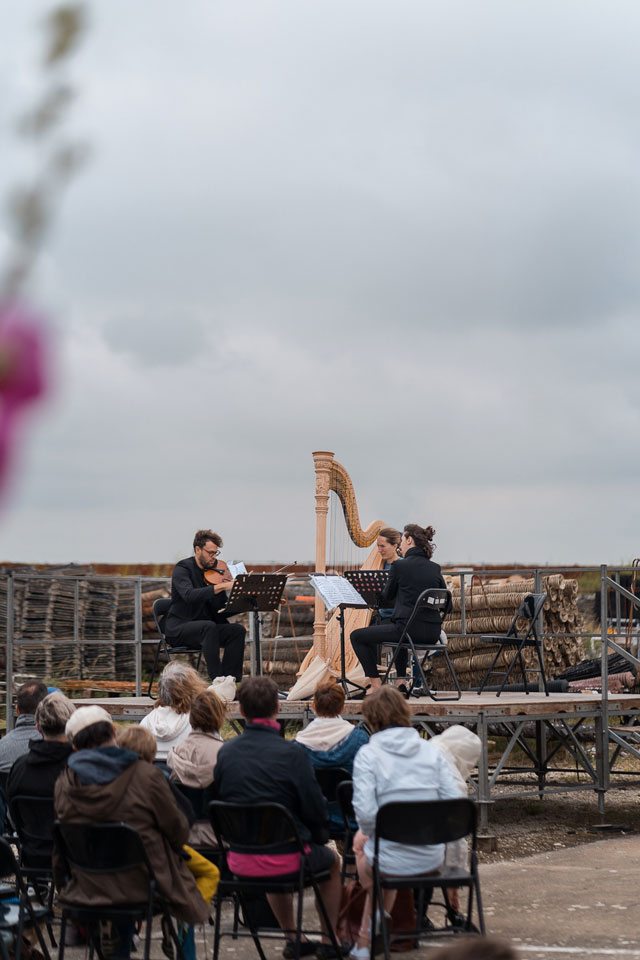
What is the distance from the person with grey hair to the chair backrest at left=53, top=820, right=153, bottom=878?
0.84 meters

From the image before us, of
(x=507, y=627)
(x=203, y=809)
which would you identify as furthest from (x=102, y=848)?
(x=507, y=627)

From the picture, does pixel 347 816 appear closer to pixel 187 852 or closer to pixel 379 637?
pixel 187 852

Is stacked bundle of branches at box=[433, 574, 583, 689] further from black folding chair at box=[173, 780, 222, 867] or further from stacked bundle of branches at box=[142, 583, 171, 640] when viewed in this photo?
black folding chair at box=[173, 780, 222, 867]

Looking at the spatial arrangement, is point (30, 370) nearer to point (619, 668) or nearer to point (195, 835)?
point (195, 835)

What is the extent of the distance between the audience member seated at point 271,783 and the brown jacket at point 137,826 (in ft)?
1.13

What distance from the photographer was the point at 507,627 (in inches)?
556

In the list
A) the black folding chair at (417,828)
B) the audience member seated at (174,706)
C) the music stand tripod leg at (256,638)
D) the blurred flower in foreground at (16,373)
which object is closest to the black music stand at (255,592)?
the music stand tripod leg at (256,638)

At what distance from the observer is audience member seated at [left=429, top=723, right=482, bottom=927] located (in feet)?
17.7

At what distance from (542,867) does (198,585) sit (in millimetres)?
3481

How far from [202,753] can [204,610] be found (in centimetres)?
396

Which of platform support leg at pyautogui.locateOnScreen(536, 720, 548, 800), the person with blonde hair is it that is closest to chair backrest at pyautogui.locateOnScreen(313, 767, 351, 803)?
the person with blonde hair

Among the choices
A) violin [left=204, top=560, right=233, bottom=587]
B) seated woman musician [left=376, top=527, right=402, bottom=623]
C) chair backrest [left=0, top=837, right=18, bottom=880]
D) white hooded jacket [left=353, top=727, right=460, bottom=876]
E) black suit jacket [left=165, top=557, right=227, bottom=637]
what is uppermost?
seated woman musician [left=376, top=527, right=402, bottom=623]

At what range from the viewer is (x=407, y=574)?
857 cm

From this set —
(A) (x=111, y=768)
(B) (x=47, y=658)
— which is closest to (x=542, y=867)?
(A) (x=111, y=768)
